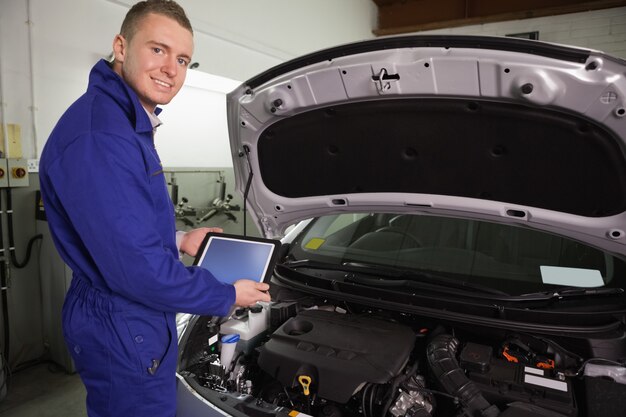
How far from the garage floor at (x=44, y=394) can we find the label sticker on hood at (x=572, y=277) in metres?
2.75

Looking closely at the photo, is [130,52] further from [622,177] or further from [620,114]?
[622,177]

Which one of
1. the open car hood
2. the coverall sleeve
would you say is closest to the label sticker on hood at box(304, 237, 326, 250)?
the open car hood

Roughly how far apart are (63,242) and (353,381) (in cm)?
91

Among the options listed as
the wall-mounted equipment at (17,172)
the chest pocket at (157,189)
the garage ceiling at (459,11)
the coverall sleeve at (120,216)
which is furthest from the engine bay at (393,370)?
the garage ceiling at (459,11)

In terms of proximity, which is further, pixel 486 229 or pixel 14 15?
pixel 14 15

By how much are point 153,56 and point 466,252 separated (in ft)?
4.56

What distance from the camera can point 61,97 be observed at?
3.14 m

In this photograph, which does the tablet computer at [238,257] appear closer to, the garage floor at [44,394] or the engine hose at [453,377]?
the engine hose at [453,377]

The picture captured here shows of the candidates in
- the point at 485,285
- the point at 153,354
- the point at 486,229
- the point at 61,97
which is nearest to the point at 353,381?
the point at 153,354

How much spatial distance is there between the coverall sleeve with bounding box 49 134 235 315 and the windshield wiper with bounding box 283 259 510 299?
81 centimetres

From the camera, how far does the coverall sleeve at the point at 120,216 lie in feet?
3.34

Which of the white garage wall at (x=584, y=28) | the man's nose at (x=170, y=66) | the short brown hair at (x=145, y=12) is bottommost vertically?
the man's nose at (x=170, y=66)

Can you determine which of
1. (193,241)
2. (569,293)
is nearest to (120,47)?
(193,241)

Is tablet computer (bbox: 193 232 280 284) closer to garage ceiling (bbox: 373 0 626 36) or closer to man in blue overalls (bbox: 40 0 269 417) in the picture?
man in blue overalls (bbox: 40 0 269 417)
